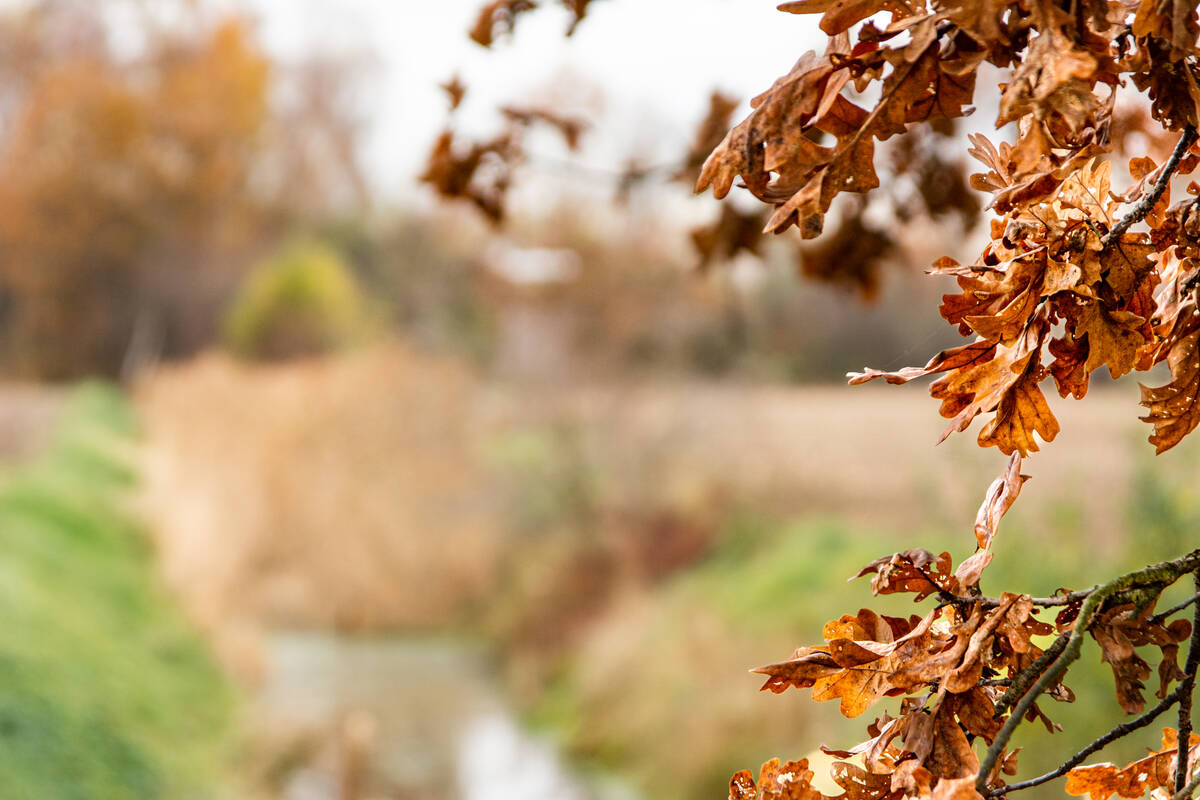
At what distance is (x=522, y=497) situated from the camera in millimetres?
8430

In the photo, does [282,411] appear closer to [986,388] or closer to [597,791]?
[597,791]

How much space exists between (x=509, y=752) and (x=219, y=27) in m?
12.7

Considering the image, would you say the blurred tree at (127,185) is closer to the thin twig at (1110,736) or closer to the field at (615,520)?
the field at (615,520)

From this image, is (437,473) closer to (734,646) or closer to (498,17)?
(734,646)

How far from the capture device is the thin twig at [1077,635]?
394 mm

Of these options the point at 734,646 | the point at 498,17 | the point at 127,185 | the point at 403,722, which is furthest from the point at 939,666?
the point at 127,185

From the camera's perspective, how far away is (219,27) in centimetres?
1596

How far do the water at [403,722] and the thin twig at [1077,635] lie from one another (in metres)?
5.00

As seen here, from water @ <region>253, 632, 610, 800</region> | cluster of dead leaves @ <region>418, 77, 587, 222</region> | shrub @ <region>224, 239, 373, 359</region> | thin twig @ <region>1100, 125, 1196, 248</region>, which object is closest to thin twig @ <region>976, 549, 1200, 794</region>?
thin twig @ <region>1100, 125, 1196, 248</region>

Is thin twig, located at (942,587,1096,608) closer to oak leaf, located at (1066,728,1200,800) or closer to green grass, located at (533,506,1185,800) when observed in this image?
oak leaf, located at (1066,728,1200,800)

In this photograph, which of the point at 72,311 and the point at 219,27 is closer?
the point at 72,311

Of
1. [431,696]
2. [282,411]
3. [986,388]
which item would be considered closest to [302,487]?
[282,411]

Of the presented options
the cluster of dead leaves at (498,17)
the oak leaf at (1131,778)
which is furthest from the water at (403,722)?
the oak leaf at (1131,778)

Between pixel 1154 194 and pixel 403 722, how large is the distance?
23.5 feet
